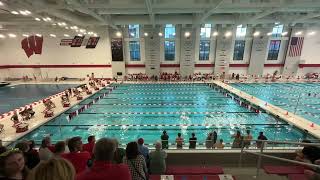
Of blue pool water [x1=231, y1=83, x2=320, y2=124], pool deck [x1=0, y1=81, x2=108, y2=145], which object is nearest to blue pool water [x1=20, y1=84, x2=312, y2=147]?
pool deck [x1=0, y1=81, x2=108, y2=145]

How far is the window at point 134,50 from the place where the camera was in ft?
62.9

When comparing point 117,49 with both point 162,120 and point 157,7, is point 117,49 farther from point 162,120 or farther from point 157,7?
point 162,120

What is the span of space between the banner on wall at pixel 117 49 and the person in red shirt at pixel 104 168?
18402 millimetres

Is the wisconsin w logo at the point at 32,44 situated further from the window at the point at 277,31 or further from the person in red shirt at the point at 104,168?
the window at the point at 277,31

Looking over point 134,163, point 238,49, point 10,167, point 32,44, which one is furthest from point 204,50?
point 10,167

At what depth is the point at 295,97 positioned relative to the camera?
41.2ft

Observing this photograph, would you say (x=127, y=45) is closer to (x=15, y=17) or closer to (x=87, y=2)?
(x=15, y=17)

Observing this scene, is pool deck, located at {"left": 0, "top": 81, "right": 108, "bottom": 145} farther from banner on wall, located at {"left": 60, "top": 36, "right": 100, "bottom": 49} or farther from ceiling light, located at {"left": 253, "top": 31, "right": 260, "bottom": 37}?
ceiling light, located at {"left": 253, "top": 31, "right": 260, "bottom": 37}

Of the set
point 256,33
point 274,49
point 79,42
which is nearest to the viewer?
point 256,33

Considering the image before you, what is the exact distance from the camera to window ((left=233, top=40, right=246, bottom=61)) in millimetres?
19188

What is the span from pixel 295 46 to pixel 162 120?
17901 mm

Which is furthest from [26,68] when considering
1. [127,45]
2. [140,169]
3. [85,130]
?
[140,169]

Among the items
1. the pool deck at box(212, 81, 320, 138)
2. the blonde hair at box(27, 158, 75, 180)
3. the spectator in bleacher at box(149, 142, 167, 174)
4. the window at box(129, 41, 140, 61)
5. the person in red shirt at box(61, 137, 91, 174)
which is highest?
the window at box(129, 41, 140, 61)

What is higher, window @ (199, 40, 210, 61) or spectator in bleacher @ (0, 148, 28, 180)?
window @ (199, 40, 210, 61)
